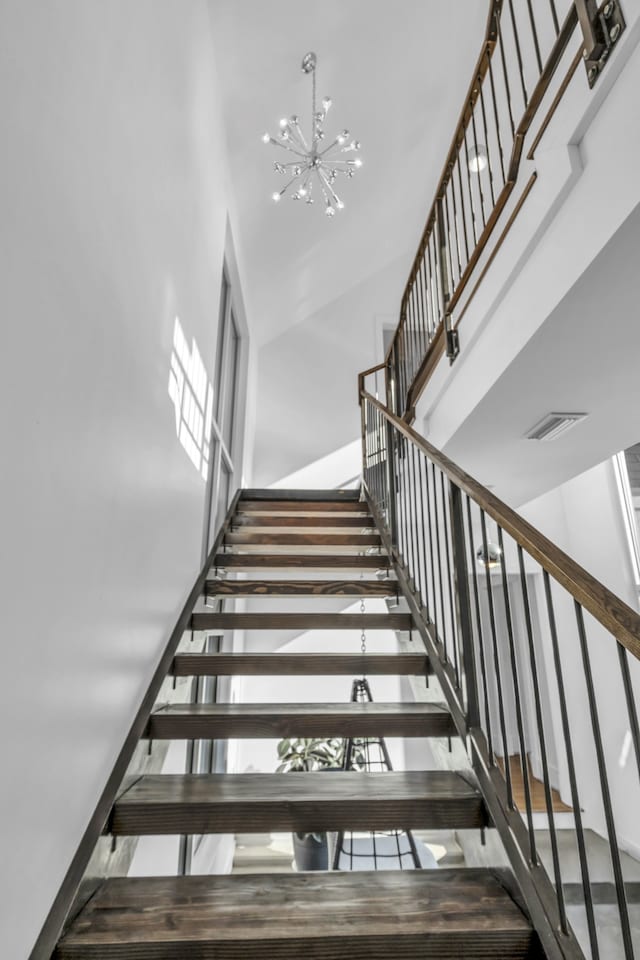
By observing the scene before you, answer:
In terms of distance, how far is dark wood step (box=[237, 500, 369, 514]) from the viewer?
4145mm

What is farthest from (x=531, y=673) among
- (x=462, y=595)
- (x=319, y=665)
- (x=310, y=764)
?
(x=310, y=764)

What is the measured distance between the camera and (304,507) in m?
4.16

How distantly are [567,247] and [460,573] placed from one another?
3.73ft

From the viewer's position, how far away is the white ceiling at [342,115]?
11.5 ft

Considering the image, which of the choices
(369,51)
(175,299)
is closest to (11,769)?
(175,299)

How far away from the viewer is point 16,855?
1038 mm

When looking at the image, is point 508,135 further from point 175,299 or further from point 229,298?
point 175,299

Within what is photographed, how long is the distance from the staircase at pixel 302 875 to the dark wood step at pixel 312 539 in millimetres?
1007

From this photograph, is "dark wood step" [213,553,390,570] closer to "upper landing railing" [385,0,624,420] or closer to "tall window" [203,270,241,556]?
"tall window" [203,270,241,556]

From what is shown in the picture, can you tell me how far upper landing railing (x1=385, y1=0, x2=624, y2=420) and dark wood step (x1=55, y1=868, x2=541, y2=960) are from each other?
225 cm

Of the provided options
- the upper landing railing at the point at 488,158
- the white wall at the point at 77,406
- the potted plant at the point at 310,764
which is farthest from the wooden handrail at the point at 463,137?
the potted plant at the point at 310,764

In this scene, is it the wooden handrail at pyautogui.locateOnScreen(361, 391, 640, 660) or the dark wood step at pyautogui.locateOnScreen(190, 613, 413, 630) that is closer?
the wooden handrail at pyautogui.locateOnScreen(361, 391, 640, 660)

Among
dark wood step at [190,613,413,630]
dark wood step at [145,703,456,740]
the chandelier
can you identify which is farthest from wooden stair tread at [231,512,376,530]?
the chandelier

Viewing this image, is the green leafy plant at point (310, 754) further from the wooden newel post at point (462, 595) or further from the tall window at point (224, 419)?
the wooden newel post at point (462, 595)
